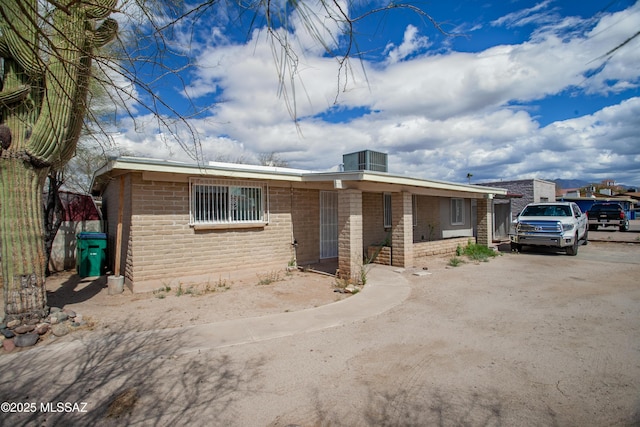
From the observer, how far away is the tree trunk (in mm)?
4902

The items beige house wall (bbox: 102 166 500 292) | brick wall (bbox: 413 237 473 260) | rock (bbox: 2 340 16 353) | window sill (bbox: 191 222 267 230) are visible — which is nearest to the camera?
rock (bbox: 2 340 16 353)

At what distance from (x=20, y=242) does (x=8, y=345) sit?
141 cm

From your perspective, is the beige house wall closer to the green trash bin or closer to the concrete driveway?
the green trash bin

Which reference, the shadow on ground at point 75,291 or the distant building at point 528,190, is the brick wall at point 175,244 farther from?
the distant building at point 528,190

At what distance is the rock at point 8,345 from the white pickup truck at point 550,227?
47.4 feet

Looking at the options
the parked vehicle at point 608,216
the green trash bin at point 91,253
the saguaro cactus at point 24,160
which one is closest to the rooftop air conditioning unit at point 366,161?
the green trash bin at point 91,253

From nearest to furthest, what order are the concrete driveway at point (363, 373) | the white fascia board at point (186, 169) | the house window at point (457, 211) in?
the concrete driveway at point (363, 373) → the white fascia board at point (186, 169) → the house window at point (457, 211)

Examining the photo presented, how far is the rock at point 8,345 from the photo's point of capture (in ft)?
14.8

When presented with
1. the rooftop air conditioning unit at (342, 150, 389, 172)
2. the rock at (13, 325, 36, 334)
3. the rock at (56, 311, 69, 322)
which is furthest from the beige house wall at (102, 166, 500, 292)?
the rooftop air conditioning unit at (342, 150, 389, 172)

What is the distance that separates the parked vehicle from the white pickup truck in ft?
38.4

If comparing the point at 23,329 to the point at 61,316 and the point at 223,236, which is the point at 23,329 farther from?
the point at 223,236

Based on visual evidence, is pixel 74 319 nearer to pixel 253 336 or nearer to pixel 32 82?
pixel 253 336

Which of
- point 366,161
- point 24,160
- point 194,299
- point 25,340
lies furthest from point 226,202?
point 366,161

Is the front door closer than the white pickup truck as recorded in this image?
Yes
